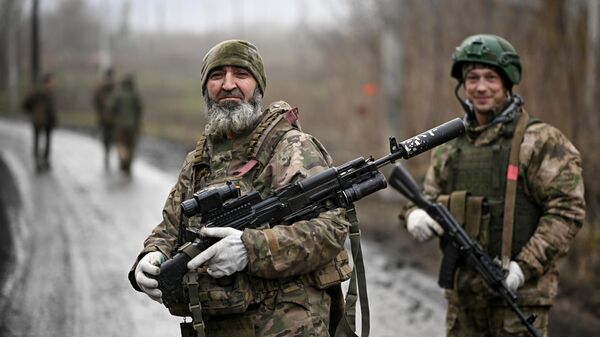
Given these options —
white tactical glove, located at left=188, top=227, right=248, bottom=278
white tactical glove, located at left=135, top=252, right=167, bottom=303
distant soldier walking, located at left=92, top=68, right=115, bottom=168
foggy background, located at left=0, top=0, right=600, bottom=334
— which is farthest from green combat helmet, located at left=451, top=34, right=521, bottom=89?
distant soldier walking, located at left=92, top=68, right=115, bottom=168

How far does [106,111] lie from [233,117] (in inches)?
487

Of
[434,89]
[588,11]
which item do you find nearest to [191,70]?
[434,89]

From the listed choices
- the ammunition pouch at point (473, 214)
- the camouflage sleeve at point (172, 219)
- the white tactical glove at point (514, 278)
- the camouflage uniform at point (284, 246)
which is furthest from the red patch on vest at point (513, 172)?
the camouflage sleeve at point (172, 219)

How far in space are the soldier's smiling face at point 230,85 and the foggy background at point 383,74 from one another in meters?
4.41

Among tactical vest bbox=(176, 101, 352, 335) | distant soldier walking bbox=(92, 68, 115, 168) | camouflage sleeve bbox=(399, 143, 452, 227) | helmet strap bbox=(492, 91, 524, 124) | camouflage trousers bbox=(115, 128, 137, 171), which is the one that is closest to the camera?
tactical vest bbox=(176, 101, 352, 335)

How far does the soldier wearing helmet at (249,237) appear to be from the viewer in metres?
2.96

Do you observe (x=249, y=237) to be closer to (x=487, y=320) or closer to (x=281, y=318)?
(x=281, y=318)

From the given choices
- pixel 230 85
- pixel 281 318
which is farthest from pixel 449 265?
A: pixel 230 85

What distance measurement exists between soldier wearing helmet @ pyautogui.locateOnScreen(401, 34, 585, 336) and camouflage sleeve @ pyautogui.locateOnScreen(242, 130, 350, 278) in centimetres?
133

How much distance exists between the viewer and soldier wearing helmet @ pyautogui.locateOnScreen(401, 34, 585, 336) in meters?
4.03

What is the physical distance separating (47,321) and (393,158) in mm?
4046

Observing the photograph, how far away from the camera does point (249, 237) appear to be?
2945 millimetres

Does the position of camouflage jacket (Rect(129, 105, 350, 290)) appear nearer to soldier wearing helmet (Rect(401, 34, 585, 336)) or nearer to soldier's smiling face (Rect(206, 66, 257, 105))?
soldier's smiling face (Rect(206, 66, 257, 105))

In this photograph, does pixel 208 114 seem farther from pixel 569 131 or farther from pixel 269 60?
pixel 269 60
